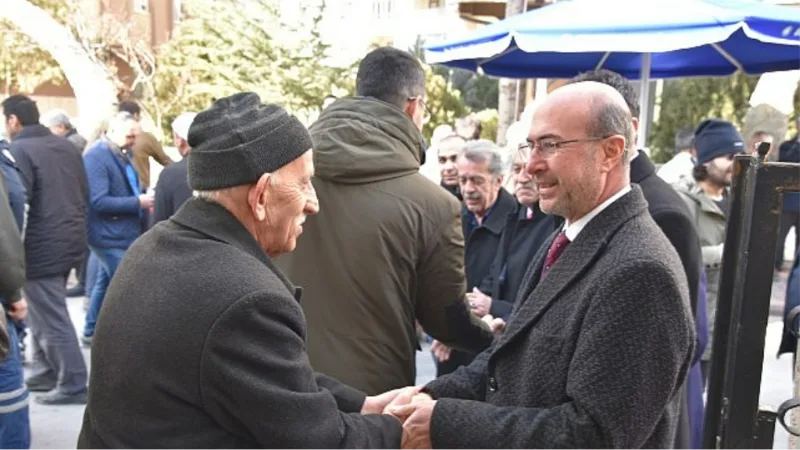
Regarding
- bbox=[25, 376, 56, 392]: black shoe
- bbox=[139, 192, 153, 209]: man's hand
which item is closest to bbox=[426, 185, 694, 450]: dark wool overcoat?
bbox=[25, 376, 56, 392]: black shoe

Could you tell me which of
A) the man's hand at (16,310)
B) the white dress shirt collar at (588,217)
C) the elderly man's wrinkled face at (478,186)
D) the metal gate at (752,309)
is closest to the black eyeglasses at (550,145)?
the white dress shirt collar at (588,217)

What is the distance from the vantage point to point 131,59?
21016 mm

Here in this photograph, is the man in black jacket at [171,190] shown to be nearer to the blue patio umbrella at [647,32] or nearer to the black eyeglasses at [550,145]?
the blue patio umbrella at [647,32]

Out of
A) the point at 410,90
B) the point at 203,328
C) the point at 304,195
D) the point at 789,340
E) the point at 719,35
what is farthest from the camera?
the point at 719,35

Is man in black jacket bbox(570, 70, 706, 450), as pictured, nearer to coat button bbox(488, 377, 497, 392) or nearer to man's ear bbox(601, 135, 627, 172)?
man's ear bbox(601, 135, 627, 172)

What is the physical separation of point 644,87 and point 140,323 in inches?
204

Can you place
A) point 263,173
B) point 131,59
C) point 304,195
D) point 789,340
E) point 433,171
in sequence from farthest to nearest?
1. point 131,59
2. point 433,171
3. point 789,340
4. point 304,195
5. point 263,173

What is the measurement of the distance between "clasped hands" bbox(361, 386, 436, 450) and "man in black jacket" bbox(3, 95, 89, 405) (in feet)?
12.8

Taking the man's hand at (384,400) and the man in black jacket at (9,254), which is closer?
the man's hand at (384,400)

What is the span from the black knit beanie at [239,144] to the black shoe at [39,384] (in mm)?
4725

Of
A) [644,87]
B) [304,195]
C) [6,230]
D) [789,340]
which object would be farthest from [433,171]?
[304,195]

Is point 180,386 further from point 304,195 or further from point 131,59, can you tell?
point 131,59

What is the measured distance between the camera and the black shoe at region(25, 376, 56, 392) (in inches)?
235

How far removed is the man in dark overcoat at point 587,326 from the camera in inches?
70.7
